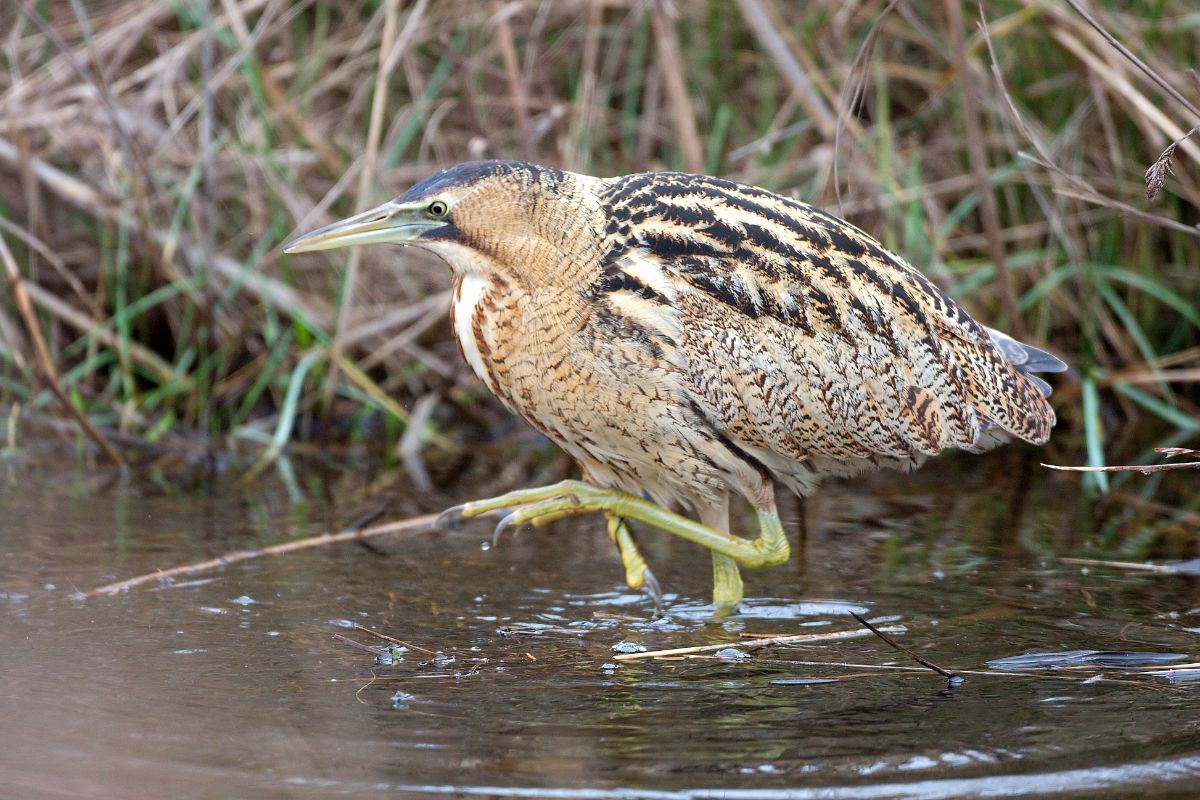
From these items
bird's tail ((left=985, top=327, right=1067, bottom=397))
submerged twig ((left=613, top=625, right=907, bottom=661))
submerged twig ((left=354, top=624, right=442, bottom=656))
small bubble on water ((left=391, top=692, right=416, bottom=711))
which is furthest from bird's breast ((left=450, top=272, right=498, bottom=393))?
bird's tail ((left=985, top=327, right=1067, bottom=397))

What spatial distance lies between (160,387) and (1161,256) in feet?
12.8

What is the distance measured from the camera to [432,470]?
17.9 ft

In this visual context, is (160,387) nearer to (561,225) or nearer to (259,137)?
(259,137)

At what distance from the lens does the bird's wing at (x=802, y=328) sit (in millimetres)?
3584

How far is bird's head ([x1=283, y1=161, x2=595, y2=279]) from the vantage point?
351cm

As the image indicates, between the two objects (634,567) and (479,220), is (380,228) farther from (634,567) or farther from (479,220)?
(634,567)

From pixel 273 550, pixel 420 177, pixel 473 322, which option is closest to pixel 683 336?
pixel 473 322

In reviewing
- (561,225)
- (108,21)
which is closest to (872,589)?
(561,225)

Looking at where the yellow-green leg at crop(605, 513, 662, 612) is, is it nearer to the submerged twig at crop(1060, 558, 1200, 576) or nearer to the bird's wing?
the bird's wing

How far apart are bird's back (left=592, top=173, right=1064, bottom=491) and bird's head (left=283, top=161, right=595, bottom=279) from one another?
0.50 feet

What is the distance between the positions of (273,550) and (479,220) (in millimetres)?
1125

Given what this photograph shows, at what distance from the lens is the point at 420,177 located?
607 centimetres

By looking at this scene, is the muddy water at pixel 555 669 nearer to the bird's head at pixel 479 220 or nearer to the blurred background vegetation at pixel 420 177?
the bird's head at pixel 479 220

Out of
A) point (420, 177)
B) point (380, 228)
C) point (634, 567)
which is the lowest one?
point (634, 567)
